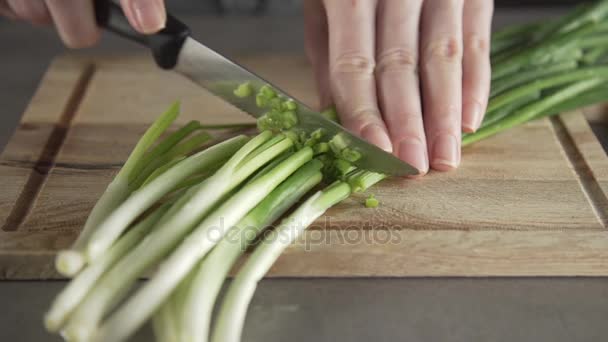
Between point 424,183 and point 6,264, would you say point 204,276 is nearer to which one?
point 6,264

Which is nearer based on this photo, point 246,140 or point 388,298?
point 388,298

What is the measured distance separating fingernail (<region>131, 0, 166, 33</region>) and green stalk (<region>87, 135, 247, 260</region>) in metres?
0.38

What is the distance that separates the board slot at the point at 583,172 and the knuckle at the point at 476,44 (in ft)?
1.19

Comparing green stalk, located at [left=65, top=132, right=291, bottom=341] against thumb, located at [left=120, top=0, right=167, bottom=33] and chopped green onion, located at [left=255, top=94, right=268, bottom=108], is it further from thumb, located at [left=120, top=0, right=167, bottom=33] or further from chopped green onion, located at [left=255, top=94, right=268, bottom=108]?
thumb, located at [left=120, top=0, right=167, bottom=33]

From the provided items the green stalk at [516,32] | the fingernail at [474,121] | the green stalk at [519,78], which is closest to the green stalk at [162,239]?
the fingernail at [474,121]

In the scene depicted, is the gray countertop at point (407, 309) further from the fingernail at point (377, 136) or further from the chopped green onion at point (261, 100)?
the chopped green onion at point (261, 100)

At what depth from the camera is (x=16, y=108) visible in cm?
257

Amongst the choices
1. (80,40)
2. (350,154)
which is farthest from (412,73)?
(80,40)

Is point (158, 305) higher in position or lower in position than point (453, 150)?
higher

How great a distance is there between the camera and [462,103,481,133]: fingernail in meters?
2.00

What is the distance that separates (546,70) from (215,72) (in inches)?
44.7

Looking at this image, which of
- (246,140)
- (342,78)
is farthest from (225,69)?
(342,78)

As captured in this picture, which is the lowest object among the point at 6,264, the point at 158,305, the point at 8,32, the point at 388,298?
the point at 8,32

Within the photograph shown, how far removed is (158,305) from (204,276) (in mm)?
131
